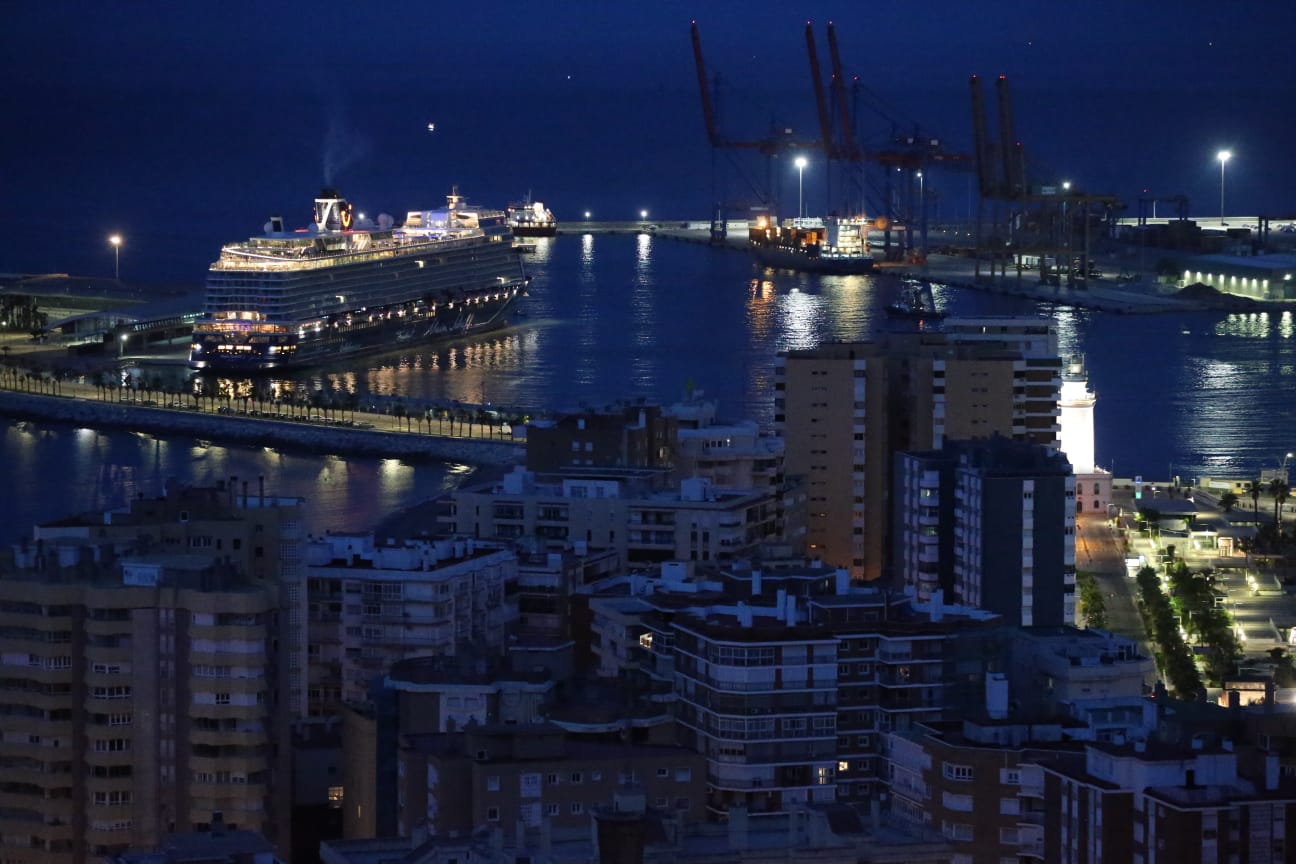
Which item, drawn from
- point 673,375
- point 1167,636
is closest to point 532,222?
point 673,375

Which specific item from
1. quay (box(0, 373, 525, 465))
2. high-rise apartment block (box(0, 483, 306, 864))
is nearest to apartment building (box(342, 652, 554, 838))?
high-rise apartment block (box(0, 483, 306, 864))

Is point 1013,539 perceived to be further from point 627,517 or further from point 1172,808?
point 1172,808

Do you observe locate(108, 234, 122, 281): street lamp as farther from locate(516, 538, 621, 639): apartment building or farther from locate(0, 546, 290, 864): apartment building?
locate(0, 546, 290, 864): apartment building

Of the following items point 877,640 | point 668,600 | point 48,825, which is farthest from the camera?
point 668,600

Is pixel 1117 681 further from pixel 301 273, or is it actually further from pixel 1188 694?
pixel 301 273

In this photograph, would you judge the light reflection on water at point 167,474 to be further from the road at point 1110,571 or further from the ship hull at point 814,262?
the ship hull at point 814,262

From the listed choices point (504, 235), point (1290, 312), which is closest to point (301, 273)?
point (504, 235)

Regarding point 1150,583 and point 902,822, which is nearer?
point 902,822

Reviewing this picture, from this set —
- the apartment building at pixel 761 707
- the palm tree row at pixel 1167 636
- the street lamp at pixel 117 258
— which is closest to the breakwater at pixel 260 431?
the palm tree row at pixel 1167 636
